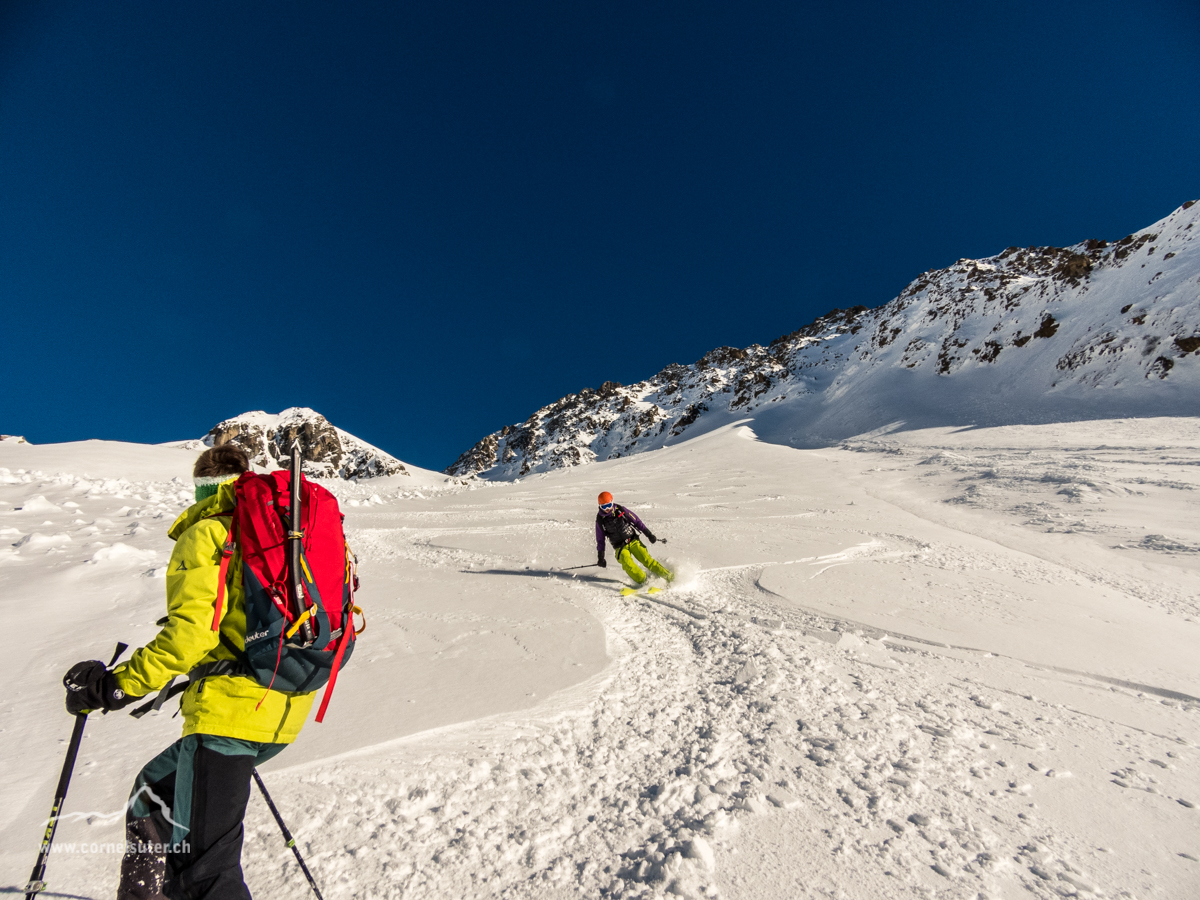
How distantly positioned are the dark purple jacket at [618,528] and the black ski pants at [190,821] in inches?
231

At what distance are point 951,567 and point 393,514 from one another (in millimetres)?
13378

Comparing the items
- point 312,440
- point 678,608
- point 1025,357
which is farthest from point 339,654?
point 312,440

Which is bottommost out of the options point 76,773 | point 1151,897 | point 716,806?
point 1151,897

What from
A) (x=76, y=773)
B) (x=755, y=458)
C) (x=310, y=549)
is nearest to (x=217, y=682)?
(x=310, y=549)

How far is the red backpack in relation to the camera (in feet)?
6.17

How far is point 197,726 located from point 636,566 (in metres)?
5.96

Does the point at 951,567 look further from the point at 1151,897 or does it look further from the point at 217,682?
the point at 217,682

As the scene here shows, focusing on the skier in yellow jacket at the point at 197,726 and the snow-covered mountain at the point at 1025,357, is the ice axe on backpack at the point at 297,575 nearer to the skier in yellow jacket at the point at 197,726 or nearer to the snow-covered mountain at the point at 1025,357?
the skier in yellow jacket at the point at 197,726

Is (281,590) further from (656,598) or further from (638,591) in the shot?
(638,591)

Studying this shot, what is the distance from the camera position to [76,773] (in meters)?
2.86

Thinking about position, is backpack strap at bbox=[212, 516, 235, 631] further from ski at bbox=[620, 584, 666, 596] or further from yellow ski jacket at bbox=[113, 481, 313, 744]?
ski at bbox=[620, 584, 666, 596]

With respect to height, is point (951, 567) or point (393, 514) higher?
point (393, 514)

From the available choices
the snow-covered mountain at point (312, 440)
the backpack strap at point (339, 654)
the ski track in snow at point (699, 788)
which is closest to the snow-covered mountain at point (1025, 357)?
the ski track in snow at point (699, 788)

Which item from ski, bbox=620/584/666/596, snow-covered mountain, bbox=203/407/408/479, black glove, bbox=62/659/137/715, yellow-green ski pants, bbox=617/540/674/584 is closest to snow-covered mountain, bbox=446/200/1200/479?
yellow-green ski pants, bbox=617/540/674/584
